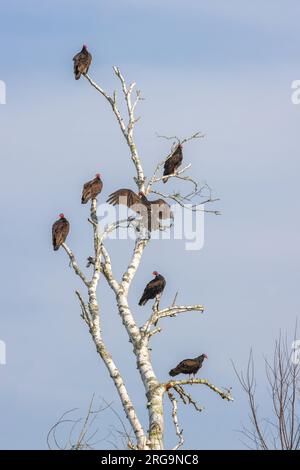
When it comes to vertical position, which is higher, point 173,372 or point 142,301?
point 142,301

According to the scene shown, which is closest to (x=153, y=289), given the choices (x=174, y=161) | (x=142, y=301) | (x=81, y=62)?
(x=142, y=301)

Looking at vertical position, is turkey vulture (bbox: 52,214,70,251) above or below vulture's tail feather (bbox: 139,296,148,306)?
above

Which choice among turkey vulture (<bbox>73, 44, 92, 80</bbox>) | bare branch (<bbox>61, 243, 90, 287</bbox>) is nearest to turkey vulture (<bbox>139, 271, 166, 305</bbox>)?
bare branch (<bbox>61, 243, 90, 287</bbox>)

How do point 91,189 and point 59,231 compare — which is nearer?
point 59,231

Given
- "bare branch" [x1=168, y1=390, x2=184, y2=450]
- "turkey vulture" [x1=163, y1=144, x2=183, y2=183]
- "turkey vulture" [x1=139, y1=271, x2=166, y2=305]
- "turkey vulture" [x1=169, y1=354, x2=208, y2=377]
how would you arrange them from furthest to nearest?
"turkey vulture" [x1=163, y1=144, x2=183, y2=183], "turkey vulture" [x1=139, y1=271, x2=166, y2=305], "turkey vulture" [x1=169, y1=354, x2=208, y2=377], "bare branch" [x1=168, y1=390, x2=184, y2=450]

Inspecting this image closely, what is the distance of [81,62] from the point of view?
20.8m

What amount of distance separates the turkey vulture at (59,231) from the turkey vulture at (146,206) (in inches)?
28.8

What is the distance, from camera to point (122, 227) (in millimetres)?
16578

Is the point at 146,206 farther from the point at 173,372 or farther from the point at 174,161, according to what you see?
the point at 174,161

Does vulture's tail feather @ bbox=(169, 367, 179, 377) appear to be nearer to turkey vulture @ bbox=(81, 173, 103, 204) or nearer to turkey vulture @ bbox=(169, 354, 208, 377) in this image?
turkey vulture @ bbox=(169, 354, 208, 377)

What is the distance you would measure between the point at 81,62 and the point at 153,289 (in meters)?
4.31

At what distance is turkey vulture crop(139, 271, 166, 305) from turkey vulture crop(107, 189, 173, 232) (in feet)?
5.57

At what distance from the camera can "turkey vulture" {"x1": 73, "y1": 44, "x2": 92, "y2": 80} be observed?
2066 centimetres
